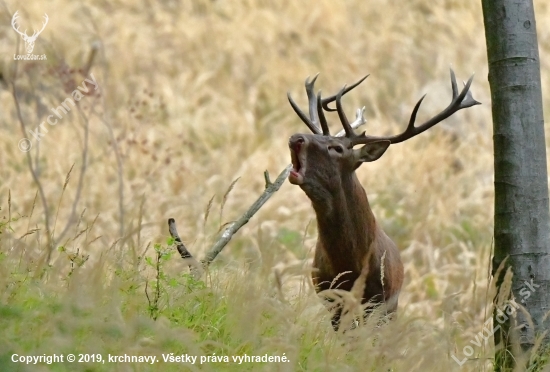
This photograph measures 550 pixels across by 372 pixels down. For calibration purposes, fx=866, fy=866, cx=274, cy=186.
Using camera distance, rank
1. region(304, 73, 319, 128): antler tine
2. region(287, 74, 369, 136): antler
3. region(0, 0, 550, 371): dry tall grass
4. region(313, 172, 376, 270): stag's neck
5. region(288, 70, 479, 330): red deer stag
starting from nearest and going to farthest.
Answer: region(0, 0, 550, 371): dry tall grass < region(288, 70, 479, 330): red deer stag < region(313, 172, 376, 270): stag's neck < region(287, 74, 369, 136): antler < region(304, 73, 319, 128): antler tine

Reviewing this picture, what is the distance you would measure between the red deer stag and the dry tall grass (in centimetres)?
25

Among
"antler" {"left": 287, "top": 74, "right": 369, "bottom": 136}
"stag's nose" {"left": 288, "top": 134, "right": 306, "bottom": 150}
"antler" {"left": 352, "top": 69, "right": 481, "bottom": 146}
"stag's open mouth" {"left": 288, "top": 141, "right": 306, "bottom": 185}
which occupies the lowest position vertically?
"stag's open mouth" {"left": 288, "top": 141, "right": 306, "bottom": 185}

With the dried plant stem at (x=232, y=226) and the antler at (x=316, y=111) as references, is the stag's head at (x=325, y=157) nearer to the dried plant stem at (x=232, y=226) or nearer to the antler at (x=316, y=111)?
the antler at (x=316, y=111)

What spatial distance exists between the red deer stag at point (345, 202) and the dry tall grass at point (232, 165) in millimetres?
251

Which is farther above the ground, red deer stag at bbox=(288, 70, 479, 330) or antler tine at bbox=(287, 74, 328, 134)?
antler tine at bbox=(287, 74, 328, 134)

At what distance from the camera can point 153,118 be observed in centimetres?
982

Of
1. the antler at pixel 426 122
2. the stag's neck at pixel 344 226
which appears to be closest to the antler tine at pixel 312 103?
the antler at pixel 426 122

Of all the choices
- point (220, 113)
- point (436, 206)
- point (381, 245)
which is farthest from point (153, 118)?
point (381, 245)

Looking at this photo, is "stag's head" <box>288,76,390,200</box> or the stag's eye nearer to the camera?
"stag's head" <box>288,76,390,200</box>

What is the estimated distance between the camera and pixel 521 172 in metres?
3.73

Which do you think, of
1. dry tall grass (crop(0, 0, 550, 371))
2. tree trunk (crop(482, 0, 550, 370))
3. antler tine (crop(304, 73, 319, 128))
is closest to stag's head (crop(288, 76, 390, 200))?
antler tine (crop(304, 73, 319, 128))

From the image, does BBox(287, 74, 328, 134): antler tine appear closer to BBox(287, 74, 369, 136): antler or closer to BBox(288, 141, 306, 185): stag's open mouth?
BBox(287, 74, 369, 136): antler

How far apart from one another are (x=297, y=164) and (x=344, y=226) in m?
0.43

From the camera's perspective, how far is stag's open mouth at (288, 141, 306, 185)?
13.1ft
